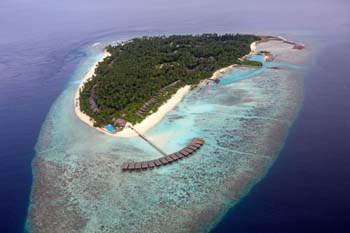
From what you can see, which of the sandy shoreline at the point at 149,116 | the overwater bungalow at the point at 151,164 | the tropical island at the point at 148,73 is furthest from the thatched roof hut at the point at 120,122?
the overwater bungalow at the point at 151,164

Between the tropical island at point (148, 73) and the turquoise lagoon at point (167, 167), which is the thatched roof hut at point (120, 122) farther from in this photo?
the turquoise lagoon at point (167, 167)

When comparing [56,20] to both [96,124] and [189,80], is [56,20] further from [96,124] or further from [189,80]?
[96,124]

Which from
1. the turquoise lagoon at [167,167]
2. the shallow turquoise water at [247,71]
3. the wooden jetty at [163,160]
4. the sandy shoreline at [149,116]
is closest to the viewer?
the turquoise lagoon at [167,167]

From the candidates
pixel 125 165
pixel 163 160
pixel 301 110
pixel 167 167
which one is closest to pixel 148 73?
pixel 163 160

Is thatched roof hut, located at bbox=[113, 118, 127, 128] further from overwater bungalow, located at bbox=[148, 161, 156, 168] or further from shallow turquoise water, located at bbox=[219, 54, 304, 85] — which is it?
shallow turquoise water, located at bbox=[219, 54, 304, 85]

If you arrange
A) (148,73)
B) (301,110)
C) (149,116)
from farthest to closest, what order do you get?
1. (148,73)
2. (301,110)
3. (149,116)

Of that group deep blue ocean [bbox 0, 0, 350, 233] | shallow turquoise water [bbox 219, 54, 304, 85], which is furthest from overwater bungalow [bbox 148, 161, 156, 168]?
shallow turquoise water [bbox 219, 54, 304, 85]

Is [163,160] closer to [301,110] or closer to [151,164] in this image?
[151,164]
